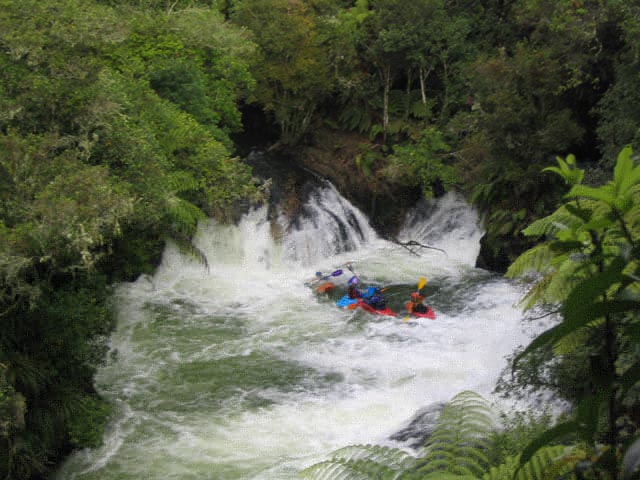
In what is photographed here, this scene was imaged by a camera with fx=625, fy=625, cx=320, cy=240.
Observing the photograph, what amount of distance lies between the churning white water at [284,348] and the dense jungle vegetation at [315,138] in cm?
81

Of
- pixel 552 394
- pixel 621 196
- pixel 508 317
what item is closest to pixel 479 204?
pixel 508 317

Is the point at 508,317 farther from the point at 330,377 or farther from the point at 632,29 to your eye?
the point at 632,29

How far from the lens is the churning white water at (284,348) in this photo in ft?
24.3

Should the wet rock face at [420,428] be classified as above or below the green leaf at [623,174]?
below

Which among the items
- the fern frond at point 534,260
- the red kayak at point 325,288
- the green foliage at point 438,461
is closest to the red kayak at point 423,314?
the red kayak at point 325,288

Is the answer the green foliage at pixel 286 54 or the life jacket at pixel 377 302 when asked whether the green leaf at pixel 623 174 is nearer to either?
the life jacket at pixel 377 302

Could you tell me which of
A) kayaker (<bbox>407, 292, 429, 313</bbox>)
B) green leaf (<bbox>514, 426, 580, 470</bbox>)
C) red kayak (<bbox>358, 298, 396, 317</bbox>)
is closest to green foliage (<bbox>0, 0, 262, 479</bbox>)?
red kayak (<bbox>358, 298, 396, 317</bbox>)

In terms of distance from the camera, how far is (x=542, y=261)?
19.8 feet

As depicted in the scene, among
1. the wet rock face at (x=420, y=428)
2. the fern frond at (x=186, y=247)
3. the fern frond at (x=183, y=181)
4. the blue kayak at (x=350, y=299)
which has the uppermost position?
the fern frond at (x=183, y=181)

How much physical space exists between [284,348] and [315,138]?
9.09 m

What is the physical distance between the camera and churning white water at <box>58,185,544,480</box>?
7.41m

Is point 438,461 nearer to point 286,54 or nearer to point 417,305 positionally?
point 417,305

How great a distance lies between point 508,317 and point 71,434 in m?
7.35

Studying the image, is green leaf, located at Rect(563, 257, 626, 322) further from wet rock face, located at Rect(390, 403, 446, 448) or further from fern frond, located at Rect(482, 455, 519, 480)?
wet rock face, located at Rect(390, 403, 446, 448)
